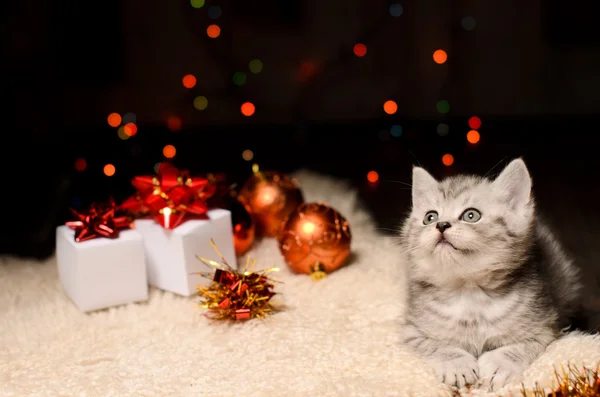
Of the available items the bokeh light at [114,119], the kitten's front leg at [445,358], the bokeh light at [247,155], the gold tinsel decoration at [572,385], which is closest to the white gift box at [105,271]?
the kitten's front leg at [445,358]

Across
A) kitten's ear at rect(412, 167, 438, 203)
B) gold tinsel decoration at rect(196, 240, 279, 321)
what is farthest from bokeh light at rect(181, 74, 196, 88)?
kitten's ear at rect(412, 167, 438, 203)

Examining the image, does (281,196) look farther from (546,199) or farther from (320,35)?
(320,35)

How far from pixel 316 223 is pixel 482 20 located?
1.86 meters

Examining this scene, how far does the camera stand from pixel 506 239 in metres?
1.05

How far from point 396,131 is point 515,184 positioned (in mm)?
1939

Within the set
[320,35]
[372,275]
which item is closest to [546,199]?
[372,275]

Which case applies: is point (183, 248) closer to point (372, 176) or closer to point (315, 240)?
point (315, 240)

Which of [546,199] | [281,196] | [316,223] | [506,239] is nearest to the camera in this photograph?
[506,239]

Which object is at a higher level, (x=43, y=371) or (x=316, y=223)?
(x=316, y=223)

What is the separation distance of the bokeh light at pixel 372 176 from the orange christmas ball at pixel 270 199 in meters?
0.51

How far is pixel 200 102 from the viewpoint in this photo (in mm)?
3131

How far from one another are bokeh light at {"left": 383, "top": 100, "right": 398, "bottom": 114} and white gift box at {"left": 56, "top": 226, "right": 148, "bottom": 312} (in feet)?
6.46

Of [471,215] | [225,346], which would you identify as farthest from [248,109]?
[471,215]

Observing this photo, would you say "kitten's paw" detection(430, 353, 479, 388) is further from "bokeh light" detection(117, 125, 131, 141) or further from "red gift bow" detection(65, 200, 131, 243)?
"bokeh light" detection(117, 125, 131, 141)
